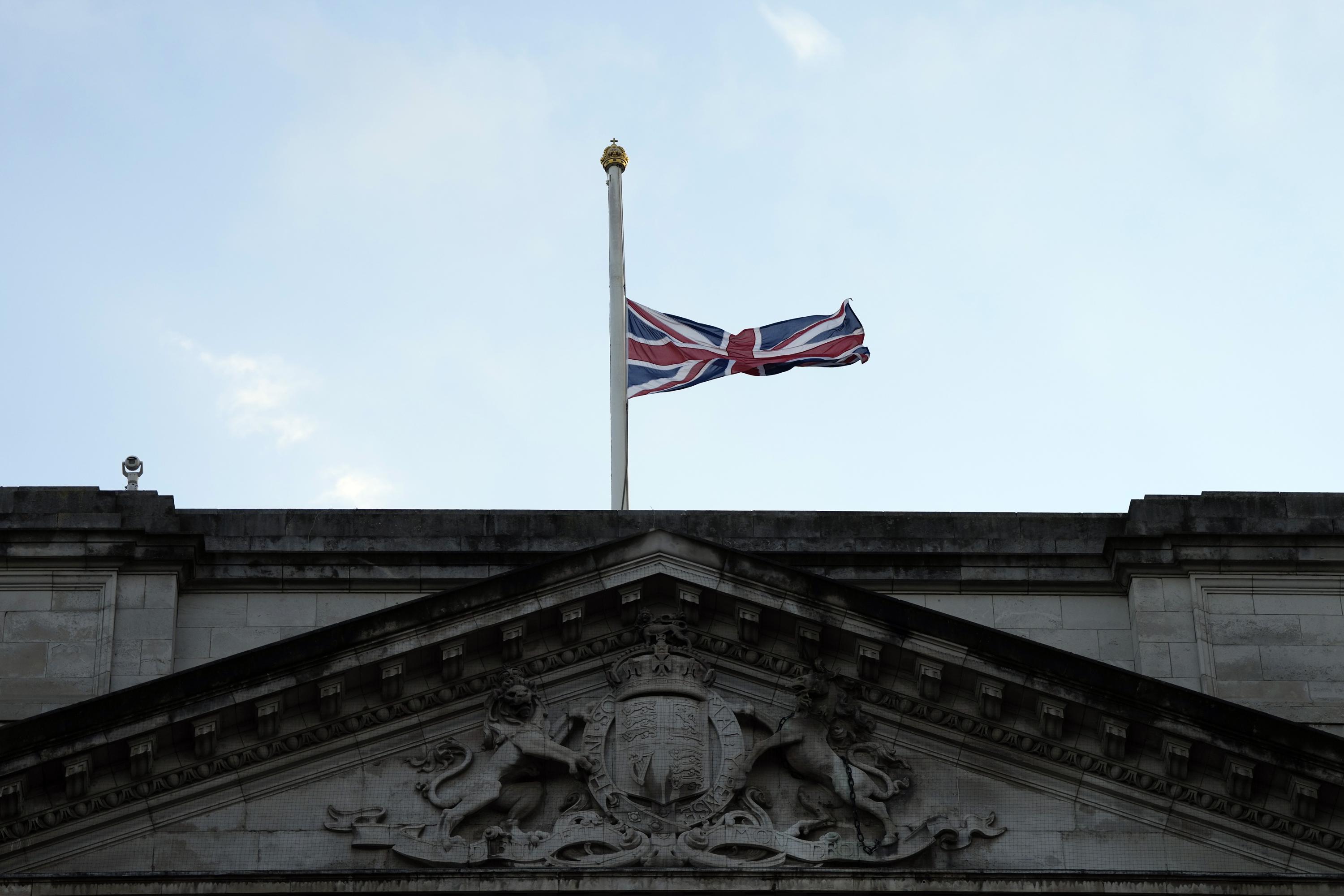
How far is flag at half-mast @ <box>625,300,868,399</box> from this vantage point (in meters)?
35.7

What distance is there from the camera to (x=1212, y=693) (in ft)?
103

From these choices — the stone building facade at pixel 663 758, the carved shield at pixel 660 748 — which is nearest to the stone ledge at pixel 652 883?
the stone building facade at pixel 663 758

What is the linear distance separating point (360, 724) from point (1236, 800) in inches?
348

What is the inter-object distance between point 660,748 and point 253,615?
600 cm

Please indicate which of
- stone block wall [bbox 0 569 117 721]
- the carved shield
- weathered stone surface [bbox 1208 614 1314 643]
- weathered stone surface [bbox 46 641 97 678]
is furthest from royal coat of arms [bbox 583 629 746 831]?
weathered stone surface [bbox 1208 614 1314 643]

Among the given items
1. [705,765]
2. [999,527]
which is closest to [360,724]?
[705,765]

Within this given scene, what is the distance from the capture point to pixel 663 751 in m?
28.2

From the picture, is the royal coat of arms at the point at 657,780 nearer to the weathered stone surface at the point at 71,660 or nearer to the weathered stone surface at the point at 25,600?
the weathered stone surface at the point at 71,660

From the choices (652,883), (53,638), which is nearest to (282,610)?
(53,638)

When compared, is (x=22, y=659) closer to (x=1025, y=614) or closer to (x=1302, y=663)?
(x=1025, y=614)

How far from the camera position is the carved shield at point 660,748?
91.9ft

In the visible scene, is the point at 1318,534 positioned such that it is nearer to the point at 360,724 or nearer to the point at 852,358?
the point at 852,358

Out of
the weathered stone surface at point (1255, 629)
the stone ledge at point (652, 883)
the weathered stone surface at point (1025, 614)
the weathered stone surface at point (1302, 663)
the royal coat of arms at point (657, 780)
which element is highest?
the weathered stone surface at point (1025, 614)

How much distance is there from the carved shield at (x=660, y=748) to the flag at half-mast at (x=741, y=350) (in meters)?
7.78
